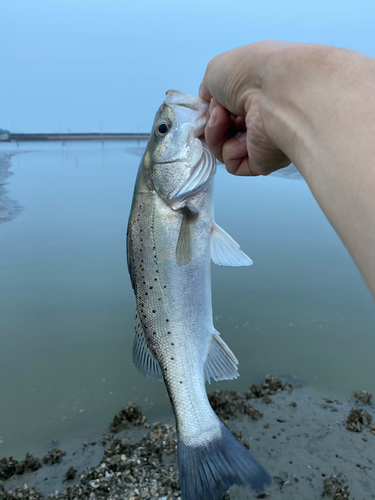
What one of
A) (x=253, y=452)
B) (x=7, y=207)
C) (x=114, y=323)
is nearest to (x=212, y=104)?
(x=253, y=452)

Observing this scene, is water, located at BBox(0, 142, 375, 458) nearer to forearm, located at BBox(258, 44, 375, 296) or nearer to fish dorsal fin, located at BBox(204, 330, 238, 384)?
fish dorsal fin, located at BBox(204, 330, 238, 384)

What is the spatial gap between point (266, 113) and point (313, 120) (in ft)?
1.21

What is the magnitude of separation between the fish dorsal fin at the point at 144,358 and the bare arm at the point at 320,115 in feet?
3.63

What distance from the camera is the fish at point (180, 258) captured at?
72.2 inches

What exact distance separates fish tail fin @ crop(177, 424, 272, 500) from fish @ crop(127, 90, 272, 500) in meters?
0.04

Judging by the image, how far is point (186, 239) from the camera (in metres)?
1.82

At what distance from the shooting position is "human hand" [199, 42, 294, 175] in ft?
4.62

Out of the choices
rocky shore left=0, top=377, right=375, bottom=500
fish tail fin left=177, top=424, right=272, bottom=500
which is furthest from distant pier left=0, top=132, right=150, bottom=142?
fish tail fin left=177, top=424, right=272, bottom=500

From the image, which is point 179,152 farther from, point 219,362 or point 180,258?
point 219,362

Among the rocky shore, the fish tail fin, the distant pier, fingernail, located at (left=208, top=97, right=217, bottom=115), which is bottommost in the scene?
the distant pier

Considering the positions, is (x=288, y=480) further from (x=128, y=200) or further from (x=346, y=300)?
(x=128, y=200)

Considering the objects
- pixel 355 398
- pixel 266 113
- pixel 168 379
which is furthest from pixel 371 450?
pixel 266 113

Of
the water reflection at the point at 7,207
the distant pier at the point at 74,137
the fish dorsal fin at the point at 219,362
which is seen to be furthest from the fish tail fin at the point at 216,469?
the distant pier at the point at 74,137

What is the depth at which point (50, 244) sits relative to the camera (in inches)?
279
